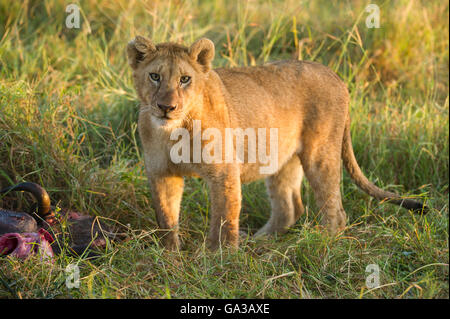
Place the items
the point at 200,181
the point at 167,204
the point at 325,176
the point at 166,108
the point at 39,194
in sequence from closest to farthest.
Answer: the point at 166,108 < the point at 39,194 < the point at 167,204 < the point at 325,176 < the point at 200,181

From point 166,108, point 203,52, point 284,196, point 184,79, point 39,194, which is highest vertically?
point 203,52

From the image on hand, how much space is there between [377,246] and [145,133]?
5.74 feet

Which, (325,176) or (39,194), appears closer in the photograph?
(39,194)

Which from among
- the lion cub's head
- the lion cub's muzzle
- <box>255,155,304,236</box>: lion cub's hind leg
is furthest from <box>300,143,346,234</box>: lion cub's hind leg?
the lion cub's muzzle

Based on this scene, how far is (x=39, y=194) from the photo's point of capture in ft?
12.0

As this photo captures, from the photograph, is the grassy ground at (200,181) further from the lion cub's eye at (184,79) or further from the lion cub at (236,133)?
the lion cub's eye at (184,79)

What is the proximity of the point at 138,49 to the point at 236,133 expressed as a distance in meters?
0.91

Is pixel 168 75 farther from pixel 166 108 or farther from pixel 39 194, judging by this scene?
pixel 39 194

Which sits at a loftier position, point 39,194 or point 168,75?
point 168,75

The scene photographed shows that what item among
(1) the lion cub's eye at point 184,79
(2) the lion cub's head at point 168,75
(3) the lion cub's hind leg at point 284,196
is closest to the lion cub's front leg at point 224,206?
(2) the lion cub's head at point 168,75

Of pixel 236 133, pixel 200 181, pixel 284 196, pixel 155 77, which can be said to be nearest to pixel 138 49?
pixel 155 77

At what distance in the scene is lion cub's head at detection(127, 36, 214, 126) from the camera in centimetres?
347

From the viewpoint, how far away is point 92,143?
198 inches
